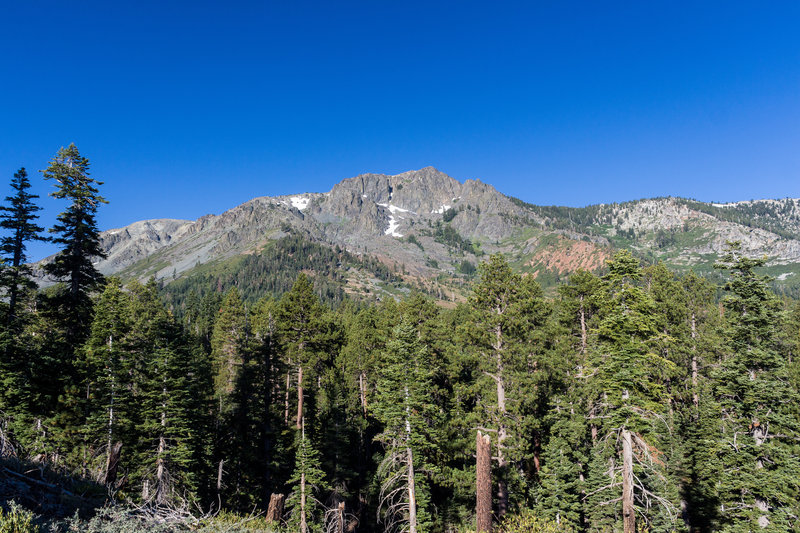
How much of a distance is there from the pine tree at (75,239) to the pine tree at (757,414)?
125 ft

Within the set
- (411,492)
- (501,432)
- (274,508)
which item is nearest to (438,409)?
(501,432)

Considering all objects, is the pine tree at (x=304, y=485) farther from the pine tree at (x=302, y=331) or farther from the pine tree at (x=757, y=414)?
the pine tree at (x=757, y=414)

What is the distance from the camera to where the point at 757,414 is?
19.0m

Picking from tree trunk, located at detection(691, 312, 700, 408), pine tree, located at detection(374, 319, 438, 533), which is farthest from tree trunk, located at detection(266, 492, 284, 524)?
tree trunk, located at detection(691, 312, 700, 408)

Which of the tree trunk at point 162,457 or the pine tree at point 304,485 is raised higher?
the tree trunk at point 162,457

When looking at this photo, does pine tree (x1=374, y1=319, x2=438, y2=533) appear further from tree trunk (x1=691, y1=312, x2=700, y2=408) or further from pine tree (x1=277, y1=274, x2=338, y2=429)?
tree trunk (x1=691, y1=312, x2=700, y2=408)

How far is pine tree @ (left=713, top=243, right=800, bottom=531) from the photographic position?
18.2 m

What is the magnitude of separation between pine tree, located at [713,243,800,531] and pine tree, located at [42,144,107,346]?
38213 millimetres

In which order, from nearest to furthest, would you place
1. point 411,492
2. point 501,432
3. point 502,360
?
point 411,492, point 501,432, point 502,360

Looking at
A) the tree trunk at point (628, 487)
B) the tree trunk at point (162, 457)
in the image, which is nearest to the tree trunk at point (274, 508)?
the tree trunk at point (162, 457)

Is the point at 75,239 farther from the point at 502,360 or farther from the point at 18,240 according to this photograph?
the point at 502,360

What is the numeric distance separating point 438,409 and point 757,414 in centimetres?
1791

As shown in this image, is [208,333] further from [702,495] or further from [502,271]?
[702,495]

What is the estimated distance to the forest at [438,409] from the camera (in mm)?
17484
